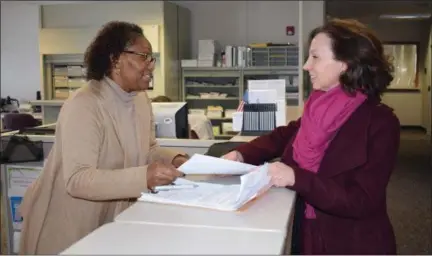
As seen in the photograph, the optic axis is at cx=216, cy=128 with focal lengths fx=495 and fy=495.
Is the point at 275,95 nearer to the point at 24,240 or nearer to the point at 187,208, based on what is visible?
the point at 24,240

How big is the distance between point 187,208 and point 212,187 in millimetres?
188

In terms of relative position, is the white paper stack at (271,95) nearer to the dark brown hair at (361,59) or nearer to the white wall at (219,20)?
the dark brown hair at (361,59)

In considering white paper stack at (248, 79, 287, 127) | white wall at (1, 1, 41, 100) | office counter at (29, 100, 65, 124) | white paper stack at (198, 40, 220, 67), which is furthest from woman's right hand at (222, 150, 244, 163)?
→ white wall at (1, 1, 41, 100)

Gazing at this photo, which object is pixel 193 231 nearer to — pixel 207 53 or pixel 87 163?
pixel 87 163

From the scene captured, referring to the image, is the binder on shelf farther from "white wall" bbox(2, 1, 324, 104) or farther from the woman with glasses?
"white wall" bbox(2, 1, 324, 104)

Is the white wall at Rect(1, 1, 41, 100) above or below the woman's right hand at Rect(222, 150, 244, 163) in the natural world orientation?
above

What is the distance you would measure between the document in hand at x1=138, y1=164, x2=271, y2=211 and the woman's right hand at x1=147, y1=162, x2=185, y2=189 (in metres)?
0.08

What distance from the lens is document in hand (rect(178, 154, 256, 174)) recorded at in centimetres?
128

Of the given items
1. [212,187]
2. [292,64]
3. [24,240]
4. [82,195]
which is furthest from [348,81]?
[292,64]

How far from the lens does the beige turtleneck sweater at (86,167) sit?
1537mm

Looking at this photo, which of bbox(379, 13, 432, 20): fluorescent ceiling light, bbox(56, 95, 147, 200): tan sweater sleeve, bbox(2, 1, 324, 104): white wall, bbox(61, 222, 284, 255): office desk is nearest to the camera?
bbox(61, 222, 284, 255): office desk

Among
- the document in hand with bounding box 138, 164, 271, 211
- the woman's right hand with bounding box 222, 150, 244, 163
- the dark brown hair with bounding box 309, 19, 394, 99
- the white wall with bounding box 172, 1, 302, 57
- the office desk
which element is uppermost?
the white wall with bounding box 172, 1, 302, 57

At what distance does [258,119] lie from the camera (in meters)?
2.93

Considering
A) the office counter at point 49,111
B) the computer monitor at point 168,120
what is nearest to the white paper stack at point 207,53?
the office counter at point 49,111
